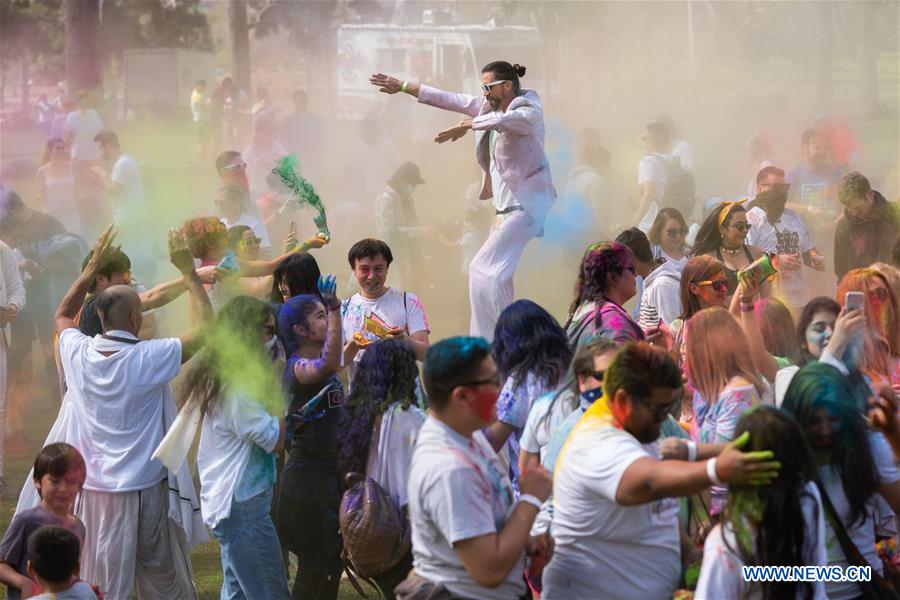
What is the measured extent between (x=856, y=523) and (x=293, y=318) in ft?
9.48

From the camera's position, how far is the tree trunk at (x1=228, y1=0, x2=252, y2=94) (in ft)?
108

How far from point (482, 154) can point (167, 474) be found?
146 inches

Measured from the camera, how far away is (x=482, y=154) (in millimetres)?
9125

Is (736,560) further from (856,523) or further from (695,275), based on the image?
(695,275)

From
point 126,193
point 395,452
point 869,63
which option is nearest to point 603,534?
point 395,452

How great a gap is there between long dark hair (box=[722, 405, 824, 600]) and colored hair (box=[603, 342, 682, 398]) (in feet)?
1.05

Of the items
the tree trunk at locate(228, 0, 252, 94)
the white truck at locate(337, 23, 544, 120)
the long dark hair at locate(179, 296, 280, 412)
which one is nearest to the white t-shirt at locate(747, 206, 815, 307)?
the long dark hair at locate(179, 296, 280, 412)

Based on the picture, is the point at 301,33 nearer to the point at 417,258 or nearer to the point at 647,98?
the point at 647,98

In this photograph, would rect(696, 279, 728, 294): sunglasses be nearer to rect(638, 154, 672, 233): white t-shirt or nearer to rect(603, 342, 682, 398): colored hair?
rect(603, 342, 682, 398): colored hair

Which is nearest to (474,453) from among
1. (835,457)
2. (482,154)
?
(835,457)

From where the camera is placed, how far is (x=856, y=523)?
4508mm

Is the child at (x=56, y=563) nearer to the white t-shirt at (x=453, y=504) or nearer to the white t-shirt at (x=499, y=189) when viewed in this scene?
the white t-shirt at (x=453, y=504)

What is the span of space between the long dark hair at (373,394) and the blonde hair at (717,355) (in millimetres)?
1176

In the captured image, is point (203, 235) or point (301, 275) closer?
point (301, 275)
